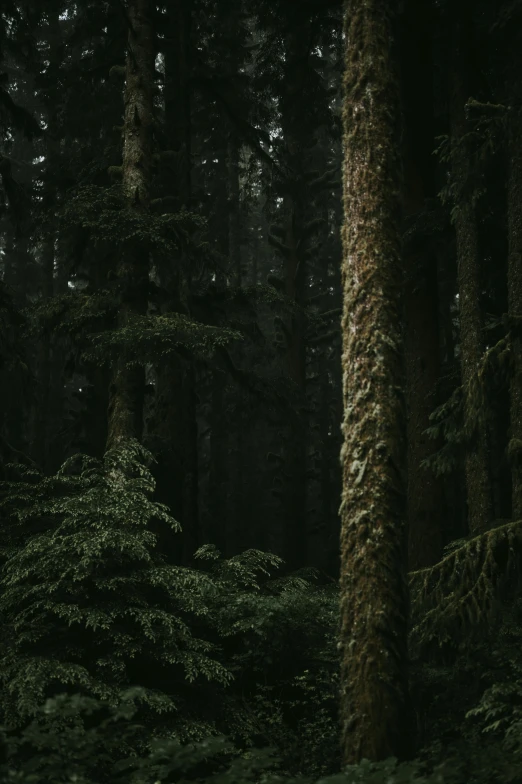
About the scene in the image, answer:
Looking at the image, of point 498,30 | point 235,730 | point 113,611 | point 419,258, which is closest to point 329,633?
point 235,730

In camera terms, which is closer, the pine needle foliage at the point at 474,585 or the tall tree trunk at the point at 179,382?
the pine needle foliage at the point at 474,585

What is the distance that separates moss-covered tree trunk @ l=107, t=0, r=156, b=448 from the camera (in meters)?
11.2

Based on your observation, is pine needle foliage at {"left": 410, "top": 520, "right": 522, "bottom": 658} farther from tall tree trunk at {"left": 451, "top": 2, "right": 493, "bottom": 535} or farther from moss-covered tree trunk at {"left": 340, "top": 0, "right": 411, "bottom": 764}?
moss-covered tree trunk at {"left": 340, "top": 0, "right": 411, "bottom": 764}

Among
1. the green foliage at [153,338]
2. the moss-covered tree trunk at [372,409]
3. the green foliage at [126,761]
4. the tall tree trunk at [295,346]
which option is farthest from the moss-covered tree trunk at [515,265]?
the tall tree trunk at [295,346]

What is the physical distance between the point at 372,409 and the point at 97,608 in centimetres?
327

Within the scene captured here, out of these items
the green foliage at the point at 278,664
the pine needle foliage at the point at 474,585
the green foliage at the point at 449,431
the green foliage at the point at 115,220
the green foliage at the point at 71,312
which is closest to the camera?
the pine needle foliage at the point at 474,585

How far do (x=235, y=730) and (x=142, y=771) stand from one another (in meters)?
2.47

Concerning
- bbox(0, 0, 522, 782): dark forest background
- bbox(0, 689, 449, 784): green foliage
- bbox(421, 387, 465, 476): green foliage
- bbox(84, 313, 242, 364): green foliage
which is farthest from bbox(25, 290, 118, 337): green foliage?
bbox(0, 689, 449, 784): green foliage

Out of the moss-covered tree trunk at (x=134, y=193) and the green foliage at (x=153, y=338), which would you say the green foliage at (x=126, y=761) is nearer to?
the green foliage at (x=153, y=338)

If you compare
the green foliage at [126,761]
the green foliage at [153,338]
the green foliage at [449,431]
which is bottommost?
the green foliage at [126,761]

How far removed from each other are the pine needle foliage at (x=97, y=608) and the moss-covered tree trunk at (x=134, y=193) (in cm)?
290

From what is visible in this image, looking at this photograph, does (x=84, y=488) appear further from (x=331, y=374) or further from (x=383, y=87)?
(x=331, y=374)

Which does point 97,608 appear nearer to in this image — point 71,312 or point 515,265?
point 71,312

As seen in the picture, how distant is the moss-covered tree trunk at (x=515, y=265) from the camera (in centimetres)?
800
